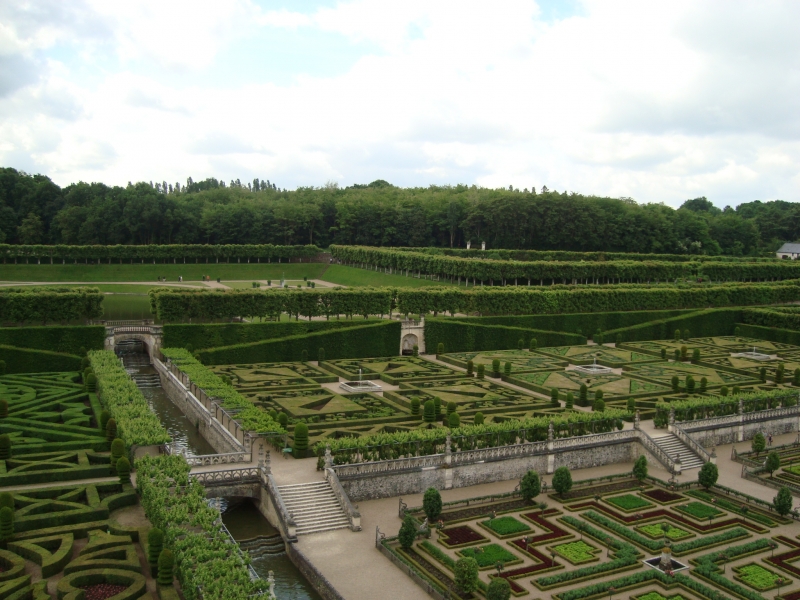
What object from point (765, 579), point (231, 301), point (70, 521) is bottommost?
point (765, 579)

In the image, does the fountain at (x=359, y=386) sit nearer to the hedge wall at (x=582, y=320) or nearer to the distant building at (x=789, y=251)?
the hedge wall at (x=582, y=320)

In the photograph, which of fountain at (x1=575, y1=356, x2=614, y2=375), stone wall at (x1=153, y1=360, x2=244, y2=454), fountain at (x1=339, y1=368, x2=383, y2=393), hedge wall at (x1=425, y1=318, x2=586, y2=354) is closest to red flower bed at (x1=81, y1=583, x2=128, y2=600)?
stone wall at (x1=153, y1=360, x2=244, y2=454)

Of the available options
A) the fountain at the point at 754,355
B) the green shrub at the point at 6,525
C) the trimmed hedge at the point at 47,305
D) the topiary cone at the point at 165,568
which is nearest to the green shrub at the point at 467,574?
the topiary cone at the point at 165,568

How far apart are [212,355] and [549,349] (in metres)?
27.1

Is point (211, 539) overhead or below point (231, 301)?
below

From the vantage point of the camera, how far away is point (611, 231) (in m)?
121

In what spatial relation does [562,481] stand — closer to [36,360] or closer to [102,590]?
[102,590]

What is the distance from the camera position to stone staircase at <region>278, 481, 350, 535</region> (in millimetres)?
28575

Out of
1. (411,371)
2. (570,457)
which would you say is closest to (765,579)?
(570,457)

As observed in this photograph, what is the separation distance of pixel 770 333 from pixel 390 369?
37665mm

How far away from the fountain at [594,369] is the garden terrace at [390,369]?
926 centimetres

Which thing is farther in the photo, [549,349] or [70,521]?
[549,349]

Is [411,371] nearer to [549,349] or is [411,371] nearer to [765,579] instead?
[549,349]

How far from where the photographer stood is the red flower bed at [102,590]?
828 inches
